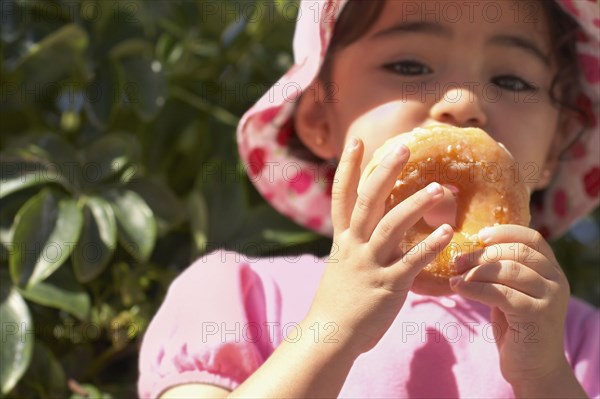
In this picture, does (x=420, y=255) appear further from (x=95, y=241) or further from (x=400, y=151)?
(x=95, y=241)

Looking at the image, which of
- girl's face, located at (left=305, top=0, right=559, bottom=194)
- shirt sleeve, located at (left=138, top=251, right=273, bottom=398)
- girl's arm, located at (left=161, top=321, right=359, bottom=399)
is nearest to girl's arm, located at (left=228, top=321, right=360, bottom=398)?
girl's arm, located at (left=161, top=321, right=359, bottom=399)

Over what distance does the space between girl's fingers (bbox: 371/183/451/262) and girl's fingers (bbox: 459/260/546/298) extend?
0.33 feet

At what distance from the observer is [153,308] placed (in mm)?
1612

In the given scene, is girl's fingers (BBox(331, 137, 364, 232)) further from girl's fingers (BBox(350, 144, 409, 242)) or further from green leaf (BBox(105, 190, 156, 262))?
green leaf (BBox(105, 190, 156, 262))

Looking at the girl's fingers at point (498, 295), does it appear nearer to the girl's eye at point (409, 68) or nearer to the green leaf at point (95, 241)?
the girl's eye at point (409, 68)

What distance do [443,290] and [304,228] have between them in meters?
0.67

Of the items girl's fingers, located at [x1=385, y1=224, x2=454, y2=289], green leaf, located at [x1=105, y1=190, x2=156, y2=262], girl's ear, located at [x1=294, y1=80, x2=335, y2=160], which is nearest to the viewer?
girl's fingers, located at [x1=385, y1=224, x2=454, y2=289]

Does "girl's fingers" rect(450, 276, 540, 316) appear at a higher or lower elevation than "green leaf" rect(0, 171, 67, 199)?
higher

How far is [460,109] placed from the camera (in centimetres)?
129

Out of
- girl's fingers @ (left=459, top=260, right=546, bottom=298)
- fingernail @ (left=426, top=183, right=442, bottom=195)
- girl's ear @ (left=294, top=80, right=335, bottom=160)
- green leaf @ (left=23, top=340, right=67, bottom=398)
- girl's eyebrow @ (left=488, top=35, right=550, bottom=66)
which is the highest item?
girl's eyebrow @ (left=488, top=35, right=550, bottom=66)

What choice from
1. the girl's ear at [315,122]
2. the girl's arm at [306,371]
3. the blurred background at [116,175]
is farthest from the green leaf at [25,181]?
the girl's arm at [306,371]

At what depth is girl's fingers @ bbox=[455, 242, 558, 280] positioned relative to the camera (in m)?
1.13

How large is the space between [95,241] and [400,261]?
0.58 metres

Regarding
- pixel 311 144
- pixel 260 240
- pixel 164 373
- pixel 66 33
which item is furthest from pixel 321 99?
pixel 164 373
